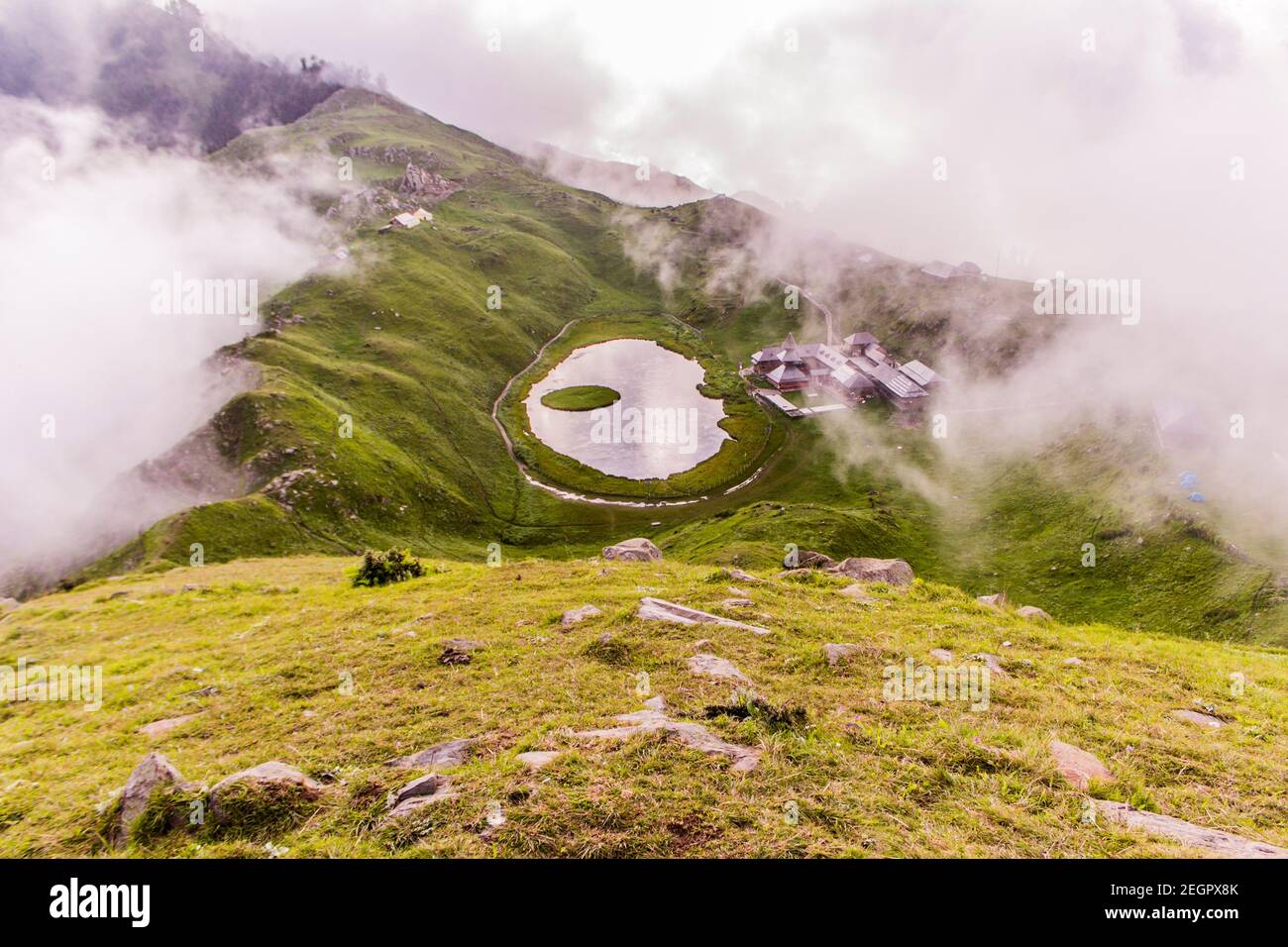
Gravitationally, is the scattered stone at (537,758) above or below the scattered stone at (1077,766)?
above

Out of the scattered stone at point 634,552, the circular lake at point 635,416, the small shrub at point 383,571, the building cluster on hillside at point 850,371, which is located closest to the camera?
the small shrub at point 383,571

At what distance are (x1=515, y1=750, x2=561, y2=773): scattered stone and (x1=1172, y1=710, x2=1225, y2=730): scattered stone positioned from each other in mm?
15957

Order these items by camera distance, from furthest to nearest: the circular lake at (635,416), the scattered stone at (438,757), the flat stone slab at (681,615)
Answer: the circular lake at (635,416) → the flat stone slab at (681,615) → the scattered stone at (438,757)

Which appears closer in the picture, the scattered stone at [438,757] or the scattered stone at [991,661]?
the scattered stone at [438,757]

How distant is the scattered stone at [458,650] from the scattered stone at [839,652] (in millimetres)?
10948

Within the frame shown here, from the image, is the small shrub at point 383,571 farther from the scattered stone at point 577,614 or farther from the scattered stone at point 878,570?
the scattered stone at point 878,570

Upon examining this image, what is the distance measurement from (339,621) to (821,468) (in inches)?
3994

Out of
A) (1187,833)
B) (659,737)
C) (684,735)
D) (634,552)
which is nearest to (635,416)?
(634,552)

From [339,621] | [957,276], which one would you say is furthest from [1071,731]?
[957,276]

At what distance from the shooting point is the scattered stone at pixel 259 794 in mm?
10203

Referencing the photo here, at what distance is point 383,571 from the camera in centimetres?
3416

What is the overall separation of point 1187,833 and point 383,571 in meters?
34.1

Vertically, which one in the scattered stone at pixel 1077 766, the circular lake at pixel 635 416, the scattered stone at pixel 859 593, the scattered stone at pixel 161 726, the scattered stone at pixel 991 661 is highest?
the circular lake at pixel 635 416

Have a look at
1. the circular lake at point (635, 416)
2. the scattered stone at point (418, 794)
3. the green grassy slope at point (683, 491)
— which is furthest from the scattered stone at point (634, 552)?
the circular lake at point (635, 416)
